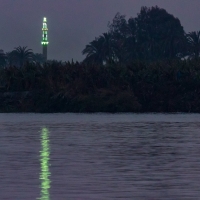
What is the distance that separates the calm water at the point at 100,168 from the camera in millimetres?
13125

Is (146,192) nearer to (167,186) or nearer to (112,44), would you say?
(167,186)

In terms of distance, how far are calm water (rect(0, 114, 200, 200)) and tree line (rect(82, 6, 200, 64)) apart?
71.5 m

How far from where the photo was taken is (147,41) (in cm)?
11675

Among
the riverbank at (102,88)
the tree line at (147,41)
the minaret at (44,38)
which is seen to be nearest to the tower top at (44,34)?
the minaret at (44,38)

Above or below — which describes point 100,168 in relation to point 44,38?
below

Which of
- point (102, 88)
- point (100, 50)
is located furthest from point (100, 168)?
point (100, 50)

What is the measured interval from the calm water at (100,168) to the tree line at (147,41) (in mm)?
71475

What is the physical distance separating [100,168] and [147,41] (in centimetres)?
10023

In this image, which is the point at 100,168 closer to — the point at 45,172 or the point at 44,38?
the point at 45,172

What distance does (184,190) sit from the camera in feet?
44.1

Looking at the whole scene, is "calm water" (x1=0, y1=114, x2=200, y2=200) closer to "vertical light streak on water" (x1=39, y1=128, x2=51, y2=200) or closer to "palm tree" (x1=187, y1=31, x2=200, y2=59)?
"vertical light streak on water" (x1=39, y1=128, x2=51, y2=200)

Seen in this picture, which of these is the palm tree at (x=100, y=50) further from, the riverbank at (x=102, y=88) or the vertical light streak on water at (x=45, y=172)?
the vertical light streak on water at (x=45, y=172)

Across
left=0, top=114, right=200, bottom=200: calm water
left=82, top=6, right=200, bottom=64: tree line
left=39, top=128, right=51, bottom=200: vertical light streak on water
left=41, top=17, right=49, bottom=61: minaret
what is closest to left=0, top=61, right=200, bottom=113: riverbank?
left=82, top=6, right=200, bottom=64: tree line

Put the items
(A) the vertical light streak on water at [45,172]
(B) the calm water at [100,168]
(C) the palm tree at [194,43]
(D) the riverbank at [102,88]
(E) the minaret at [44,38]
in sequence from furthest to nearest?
(E) the minaret at [44,38] < (C) the palm tree at [194,43] < (D) the riverbank at [102,88] < (B) the calm water at [100,168] < (A) the vertical light streak on water at [45,172]
